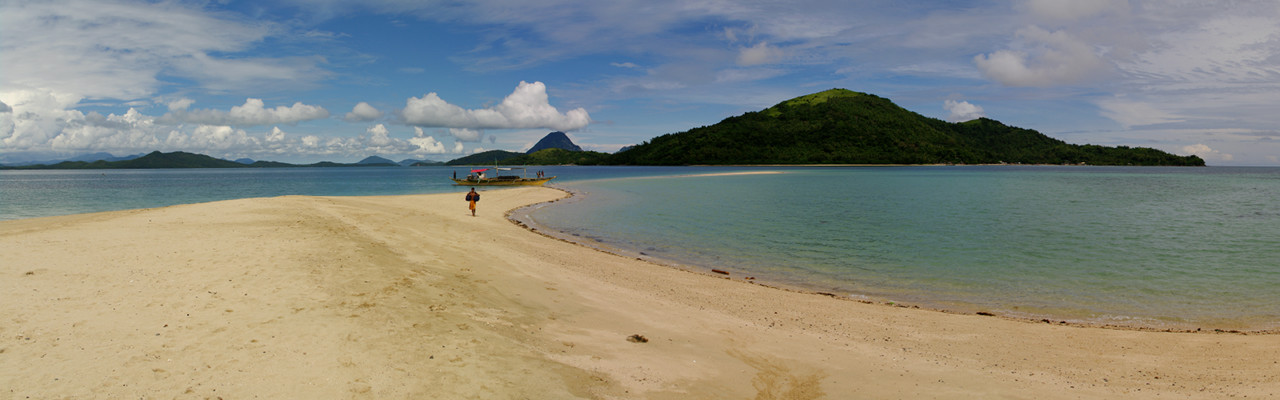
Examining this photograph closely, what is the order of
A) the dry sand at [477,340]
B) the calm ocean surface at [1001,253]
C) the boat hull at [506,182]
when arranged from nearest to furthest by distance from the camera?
the dry sand at [477,340] < the calm ocean surface at [1001,253] < the boat hull at [506,182]

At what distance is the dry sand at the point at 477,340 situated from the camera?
6707mm

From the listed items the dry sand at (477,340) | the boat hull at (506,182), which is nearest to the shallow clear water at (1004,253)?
the dry sand at (477,340)

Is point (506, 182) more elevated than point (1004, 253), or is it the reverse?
point (506, 182)

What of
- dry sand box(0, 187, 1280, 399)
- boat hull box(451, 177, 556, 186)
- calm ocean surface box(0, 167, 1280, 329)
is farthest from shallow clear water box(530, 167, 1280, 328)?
boat hull box(451, 177, 556, 186)

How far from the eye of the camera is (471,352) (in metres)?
7.75

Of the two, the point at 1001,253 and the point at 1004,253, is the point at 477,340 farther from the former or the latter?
the point at 1004,253

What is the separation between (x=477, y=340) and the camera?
27.2ft

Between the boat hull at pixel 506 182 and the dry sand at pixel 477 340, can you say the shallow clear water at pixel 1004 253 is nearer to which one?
the dry sand at pixel 477 340

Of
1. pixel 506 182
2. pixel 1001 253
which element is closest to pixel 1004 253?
pixel 1001 253

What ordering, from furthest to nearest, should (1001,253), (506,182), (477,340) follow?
(506,182), (1001,253), (477,340)

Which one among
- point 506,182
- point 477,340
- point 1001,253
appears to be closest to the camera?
point 477,340

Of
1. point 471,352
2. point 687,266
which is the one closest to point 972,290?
point 687,266

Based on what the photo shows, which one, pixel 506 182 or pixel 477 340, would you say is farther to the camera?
pixel 506 182

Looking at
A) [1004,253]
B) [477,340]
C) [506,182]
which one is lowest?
[1004,253]
